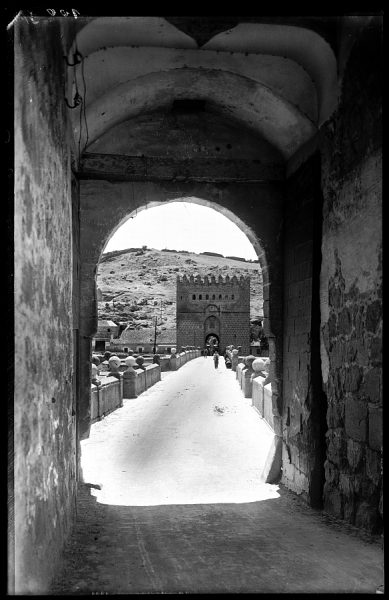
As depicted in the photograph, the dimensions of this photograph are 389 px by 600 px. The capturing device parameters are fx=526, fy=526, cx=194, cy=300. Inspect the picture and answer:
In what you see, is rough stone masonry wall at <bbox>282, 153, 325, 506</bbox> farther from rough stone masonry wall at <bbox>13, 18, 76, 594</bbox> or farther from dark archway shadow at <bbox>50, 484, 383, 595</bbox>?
rough stone masonry wall at <bbox>13, 18, 76, 594</bbox>

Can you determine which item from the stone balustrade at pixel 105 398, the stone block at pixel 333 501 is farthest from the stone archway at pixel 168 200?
the stone balustrade at pixel 105 398

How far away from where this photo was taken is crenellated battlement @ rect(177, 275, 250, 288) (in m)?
58.1

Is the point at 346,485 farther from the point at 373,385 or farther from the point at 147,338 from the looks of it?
the point at 147,338

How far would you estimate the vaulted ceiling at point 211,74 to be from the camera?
5.29 m

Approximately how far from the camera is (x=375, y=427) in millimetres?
4582

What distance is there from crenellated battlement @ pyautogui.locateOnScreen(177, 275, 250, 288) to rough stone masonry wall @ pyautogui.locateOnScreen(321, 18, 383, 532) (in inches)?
2052

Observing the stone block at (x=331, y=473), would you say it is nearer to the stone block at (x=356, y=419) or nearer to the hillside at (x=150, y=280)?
the stone block at (x=356, y=419)

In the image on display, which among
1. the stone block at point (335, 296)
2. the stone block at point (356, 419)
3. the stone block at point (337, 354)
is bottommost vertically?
the stone block at point (356, 419)

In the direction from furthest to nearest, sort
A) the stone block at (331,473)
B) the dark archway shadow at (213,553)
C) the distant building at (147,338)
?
the distant building at (147,338) < the stone block at (331,473) < the dark archway shadow at (213,553)

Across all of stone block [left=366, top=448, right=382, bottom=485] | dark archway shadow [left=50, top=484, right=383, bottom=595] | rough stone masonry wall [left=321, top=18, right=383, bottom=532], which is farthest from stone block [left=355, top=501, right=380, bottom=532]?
stone block [left=366, top=448, right=382, bottom=485]

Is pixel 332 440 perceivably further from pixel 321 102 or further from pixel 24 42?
pixel 24 42

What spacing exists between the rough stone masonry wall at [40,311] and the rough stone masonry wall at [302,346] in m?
2.87

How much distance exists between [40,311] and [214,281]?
54856 mm

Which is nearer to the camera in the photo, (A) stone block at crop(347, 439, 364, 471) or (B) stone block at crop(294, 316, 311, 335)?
(A) stone block at crop(347, 439, 364, 471)
